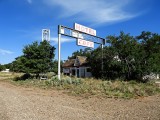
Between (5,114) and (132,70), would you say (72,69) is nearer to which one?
(132,70)

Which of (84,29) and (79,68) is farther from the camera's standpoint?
(79,68)

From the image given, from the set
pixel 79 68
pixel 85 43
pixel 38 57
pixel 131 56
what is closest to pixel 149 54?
pixel 131 56

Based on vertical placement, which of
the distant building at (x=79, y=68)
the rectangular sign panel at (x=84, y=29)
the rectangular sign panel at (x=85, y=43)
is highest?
the rectangular sign panel at (x=84, y=29)

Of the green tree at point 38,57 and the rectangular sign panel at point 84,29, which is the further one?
the green tree at point 38,57

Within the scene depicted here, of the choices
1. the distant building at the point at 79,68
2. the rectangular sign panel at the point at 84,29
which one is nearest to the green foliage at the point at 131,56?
the rectangular sign panel at the point at 84,29

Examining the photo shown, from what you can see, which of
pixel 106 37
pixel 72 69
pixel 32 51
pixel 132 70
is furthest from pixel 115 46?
pixel 72 69

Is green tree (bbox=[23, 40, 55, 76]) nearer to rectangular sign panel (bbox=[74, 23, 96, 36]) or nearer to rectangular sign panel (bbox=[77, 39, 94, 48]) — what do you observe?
rectangular sign panel (bbox=[77, 39, 94, 48])

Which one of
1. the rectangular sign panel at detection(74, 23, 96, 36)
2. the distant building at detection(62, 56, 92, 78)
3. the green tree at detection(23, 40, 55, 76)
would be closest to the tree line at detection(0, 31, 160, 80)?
the green tree at detection(23, 40, 55, 76)

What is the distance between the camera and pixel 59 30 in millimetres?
24797

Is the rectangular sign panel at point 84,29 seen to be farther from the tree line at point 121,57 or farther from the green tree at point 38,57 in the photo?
the green tree at point 38,57

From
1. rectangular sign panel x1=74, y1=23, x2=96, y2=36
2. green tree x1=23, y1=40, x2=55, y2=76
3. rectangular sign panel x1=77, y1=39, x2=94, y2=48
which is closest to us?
rectangular sign panel x1=74, y1=23, x2=96, y2=36

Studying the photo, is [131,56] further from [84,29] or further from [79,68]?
[79,68]

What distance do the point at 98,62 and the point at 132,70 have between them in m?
5.82

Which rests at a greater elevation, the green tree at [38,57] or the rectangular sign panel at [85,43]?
the rectangular sign panel at [85,43]
